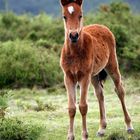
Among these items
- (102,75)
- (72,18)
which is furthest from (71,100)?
(102,75)

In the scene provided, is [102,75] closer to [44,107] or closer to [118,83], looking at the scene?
[118,83]

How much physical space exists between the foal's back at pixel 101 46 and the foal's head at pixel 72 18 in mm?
1189

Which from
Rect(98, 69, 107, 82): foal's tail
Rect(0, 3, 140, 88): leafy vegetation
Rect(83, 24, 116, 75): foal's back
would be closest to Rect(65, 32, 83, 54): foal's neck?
Rect(83, 24, 116, 75): foal's back

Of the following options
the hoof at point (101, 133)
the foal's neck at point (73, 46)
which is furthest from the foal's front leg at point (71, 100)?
the hoof at point (101, 133)

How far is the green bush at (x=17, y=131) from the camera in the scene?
11953 mm

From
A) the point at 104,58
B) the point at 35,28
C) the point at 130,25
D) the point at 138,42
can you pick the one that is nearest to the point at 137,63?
the point at 138,42

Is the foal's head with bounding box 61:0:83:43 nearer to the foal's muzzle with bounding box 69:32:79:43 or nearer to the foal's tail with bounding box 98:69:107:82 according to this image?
the foal's muzzle with bounding box 69:32:79:43

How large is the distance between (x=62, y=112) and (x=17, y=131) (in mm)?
5039

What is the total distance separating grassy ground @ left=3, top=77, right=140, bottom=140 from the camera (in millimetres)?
13335

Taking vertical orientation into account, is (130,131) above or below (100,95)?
below

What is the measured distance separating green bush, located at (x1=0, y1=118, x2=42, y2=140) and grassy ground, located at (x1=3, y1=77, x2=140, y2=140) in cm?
73

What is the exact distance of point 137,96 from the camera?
2009cm

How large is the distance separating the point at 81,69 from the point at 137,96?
8289 millimetres

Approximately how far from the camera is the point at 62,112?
16969mm
